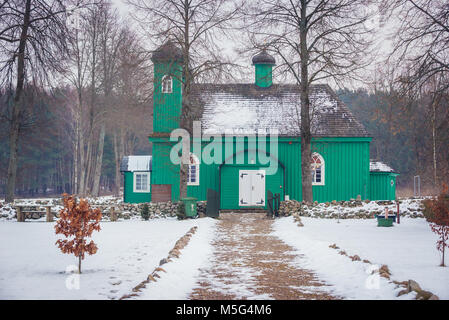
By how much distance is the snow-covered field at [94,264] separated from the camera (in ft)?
21.0

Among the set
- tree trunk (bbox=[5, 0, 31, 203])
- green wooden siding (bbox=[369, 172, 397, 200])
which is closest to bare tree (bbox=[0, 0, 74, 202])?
tree trunk (bbox=[5, 0, 31, 203])

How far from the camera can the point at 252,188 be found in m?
24.3

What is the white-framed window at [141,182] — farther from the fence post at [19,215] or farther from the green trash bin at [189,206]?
the fence post at [19,215]

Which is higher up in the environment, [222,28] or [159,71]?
[222,28]

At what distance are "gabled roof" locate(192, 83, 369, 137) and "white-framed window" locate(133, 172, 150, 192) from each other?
5369 mm

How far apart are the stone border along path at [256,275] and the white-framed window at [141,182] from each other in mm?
15730

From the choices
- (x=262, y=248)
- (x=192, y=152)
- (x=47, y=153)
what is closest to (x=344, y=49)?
(x=192, y=152)

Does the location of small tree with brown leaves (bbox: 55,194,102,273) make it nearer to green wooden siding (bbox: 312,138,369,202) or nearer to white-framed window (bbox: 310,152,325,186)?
green wooden siding (bbox: 312,138,369,202)

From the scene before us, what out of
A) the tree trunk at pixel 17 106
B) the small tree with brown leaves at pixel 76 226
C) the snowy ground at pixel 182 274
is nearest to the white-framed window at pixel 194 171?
the tree trunk at pixel 17 106

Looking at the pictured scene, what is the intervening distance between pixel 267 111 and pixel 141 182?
29.1 feet

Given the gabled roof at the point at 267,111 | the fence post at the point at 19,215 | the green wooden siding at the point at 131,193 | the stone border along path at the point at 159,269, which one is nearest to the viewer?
the stone border along path at the point at 159,269
